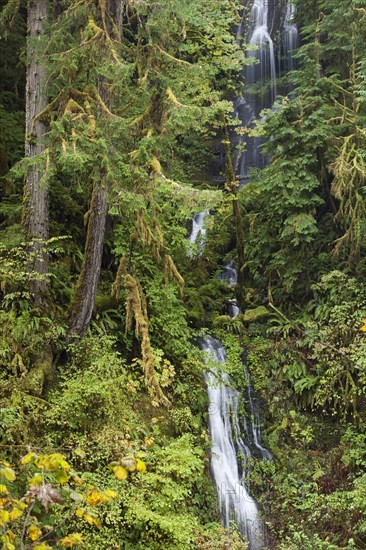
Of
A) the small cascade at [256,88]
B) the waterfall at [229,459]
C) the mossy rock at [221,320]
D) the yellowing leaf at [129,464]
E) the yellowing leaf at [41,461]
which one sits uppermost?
the small cascade at [256,88]

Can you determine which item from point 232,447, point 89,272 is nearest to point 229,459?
point 232,447

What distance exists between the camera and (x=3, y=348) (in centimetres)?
831

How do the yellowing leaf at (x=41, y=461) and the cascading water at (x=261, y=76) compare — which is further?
the cascading water at (x=261, y=76)

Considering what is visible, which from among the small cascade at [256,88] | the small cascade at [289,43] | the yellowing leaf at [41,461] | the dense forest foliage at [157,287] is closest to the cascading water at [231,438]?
the dense forest foliage at [157,287]

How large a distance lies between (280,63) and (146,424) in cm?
1741

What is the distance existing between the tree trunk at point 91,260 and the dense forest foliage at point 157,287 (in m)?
0.04

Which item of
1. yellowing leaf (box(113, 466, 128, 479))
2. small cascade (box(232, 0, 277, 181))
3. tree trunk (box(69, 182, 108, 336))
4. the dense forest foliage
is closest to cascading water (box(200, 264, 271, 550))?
the dense forest foliage

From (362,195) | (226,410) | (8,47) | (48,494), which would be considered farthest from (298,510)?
(8,47)

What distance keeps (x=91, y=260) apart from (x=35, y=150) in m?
2.16

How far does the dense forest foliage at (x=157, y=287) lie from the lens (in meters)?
7.95

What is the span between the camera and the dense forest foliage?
7.95 m

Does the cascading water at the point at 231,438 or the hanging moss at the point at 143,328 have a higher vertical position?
the hanging moss at the point at 143,328

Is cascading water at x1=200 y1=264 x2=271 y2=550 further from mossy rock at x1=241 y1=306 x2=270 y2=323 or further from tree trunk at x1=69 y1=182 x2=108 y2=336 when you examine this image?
tree trunk at x1=69 y1=182 x2=108 y2=336

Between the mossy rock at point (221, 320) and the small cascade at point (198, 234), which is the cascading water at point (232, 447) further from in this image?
the small cascade at point (198, 234)
